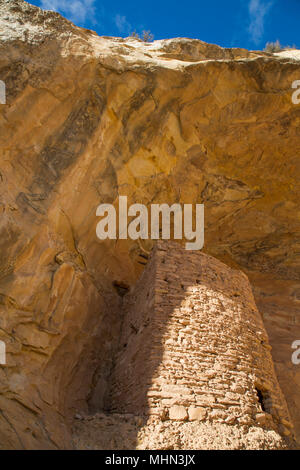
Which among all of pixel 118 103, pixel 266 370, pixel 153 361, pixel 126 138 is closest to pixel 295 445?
pixel 266 370

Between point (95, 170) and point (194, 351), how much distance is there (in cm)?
341

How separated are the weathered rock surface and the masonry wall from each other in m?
0.98

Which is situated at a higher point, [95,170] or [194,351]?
[95,170]

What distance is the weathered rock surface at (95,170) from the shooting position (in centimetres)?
528

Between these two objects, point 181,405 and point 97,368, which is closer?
point 181,405

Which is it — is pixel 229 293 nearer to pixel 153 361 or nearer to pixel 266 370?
pixel 266 370

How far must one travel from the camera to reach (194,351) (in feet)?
16.6

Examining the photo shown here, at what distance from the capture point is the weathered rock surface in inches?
208

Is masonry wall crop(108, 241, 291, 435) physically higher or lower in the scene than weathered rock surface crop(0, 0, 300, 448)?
lower

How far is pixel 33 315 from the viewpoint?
17.6 ft

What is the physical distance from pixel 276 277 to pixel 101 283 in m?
5.07

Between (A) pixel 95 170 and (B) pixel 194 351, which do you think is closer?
(B) pixel 194 351
